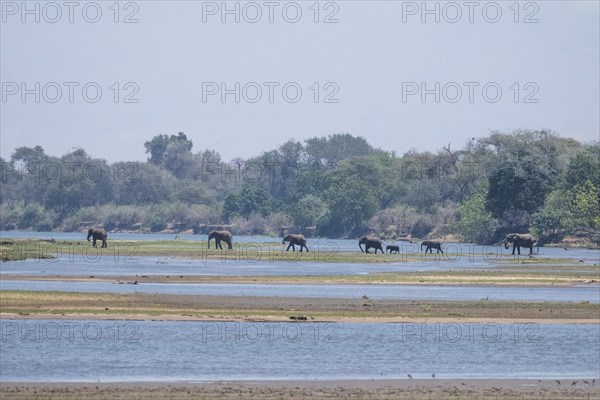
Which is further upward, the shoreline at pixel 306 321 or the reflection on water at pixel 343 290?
the reflection on water at pixel 343 290

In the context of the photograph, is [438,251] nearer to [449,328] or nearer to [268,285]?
[268,285]

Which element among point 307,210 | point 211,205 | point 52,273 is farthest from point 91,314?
point 211,205

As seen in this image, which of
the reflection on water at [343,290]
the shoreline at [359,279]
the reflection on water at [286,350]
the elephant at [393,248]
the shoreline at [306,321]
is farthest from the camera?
the elephant at [393,248]

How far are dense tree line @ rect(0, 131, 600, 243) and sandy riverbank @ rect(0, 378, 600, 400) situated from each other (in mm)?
69621

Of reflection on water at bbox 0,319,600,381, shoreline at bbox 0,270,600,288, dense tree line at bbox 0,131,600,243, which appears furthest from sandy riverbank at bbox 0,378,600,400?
dense tree line at bbox 0,131,600,243

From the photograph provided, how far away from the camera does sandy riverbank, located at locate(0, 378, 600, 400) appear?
65.7ft

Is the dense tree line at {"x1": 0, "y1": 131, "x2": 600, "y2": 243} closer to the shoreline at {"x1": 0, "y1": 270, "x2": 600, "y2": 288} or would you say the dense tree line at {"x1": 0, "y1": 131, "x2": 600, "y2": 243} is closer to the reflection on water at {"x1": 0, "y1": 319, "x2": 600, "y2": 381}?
the shoreline at {"x1": 0, "y1": 270, "x2": 600, "y2": 288}

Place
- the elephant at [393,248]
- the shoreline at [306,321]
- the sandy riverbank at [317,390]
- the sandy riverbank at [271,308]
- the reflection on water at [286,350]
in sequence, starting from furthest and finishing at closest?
the elephant at [393,248] < the sandy riverbank at [271,308] < the shoreline at [306,321] < the reflection on water at [286,350] < the sandy riverbank at [317,390]

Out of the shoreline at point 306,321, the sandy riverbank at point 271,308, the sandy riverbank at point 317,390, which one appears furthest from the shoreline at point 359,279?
the sandy riverbank at point 317,390

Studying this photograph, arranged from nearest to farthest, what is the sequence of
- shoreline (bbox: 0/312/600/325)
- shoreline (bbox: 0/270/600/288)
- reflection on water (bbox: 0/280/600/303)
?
shoreline (bbox: 0/312/600/325), reflection on water (bbox: 0/280/600/303), shoreline (bbox: 0/270/600/288)

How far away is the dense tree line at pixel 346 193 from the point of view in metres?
98.7

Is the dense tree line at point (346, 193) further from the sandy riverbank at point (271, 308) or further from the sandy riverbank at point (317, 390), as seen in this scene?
the sandy riverbank at point (317, 390)

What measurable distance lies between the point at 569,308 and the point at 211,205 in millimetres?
129951

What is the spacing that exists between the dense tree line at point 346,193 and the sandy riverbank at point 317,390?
69.6 metres
